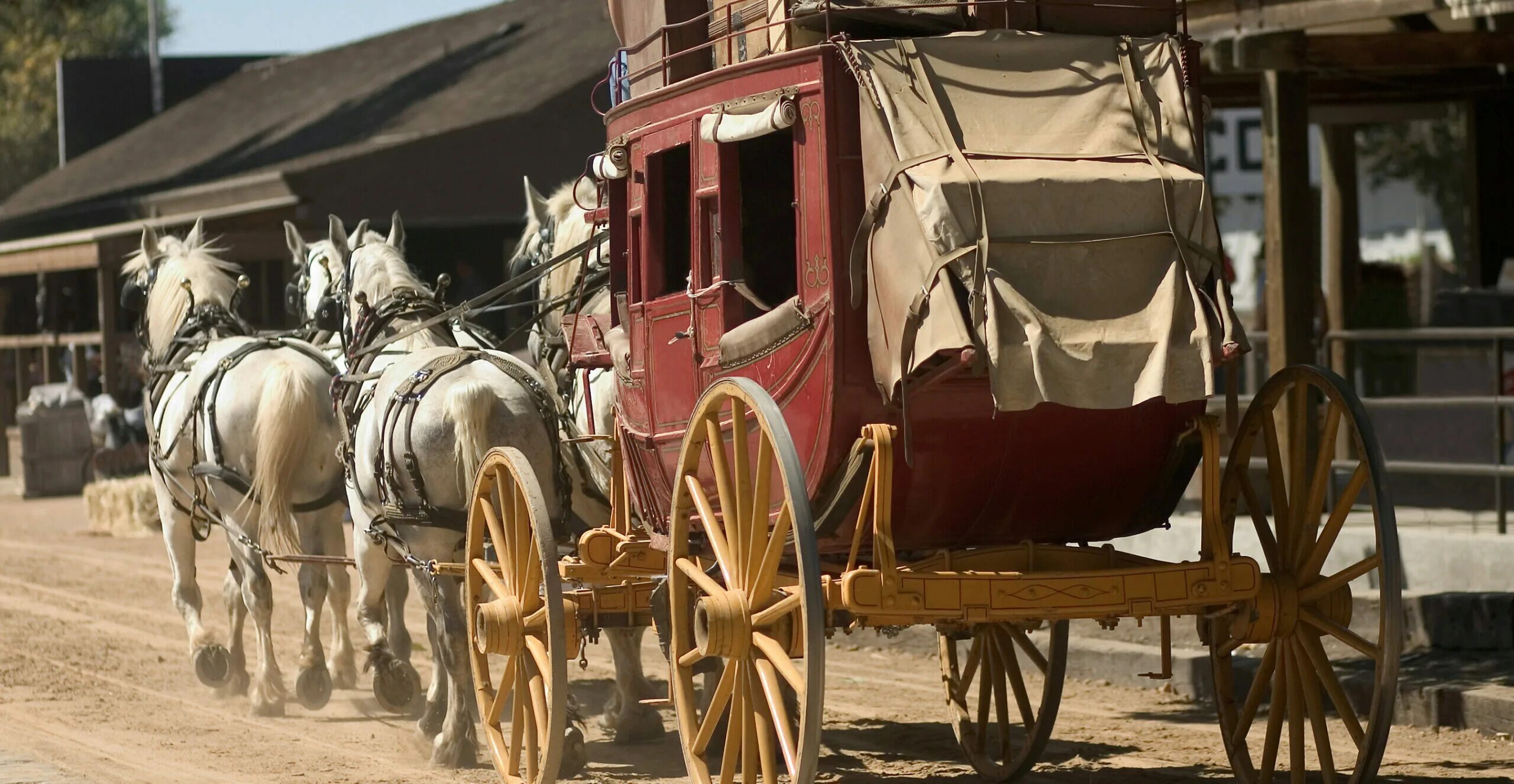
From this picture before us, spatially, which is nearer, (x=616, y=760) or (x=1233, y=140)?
(x=616, y=760)

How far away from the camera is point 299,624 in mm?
12469

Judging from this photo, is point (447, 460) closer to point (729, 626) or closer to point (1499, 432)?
point (729, 626)

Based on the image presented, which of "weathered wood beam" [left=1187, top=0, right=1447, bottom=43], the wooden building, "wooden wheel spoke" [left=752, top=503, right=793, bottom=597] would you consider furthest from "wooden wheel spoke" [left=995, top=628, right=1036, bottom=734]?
the wooden building

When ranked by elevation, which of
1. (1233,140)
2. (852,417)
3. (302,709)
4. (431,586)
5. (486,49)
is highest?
(486,49)

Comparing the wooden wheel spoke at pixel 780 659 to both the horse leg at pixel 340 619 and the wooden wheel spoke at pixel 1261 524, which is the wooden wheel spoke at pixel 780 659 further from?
the horse leg at pixel 340 619

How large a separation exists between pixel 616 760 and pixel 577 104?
12622 mm

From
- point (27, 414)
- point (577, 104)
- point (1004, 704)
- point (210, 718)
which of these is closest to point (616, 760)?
point (1004, 704)

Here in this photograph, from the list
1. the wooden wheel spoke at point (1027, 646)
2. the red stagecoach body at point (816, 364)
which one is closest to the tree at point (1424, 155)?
the wooden wheel spoke at point (1027, 646)

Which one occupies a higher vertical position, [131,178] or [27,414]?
[131,178]

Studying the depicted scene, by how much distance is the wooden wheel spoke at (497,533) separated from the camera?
663 cm

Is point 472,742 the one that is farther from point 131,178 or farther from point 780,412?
point 131,178

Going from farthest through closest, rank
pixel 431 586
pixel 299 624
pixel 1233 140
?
pixel 1233 140, pixel 299 624, pixel 431 586

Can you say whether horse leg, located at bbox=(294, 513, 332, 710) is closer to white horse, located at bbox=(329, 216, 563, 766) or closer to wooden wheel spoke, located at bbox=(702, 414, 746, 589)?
white horse, located at bbox=(329, 216, 563, 766)

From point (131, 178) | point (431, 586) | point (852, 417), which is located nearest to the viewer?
point (852, 417)
